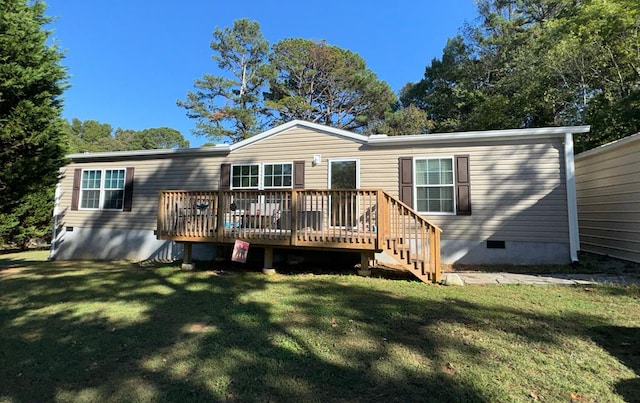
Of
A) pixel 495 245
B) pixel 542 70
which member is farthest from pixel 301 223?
pixel 542 70

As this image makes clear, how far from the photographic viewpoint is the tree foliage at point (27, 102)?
7.38 metres

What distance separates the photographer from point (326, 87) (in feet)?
76.3

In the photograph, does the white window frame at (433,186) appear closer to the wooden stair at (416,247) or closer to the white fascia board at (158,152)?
the wooden stair at (416,247)

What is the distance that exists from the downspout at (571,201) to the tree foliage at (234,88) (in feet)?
61.8

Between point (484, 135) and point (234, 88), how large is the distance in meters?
20.7

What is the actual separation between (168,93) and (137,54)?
470 cm

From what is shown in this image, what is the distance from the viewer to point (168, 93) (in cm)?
2433

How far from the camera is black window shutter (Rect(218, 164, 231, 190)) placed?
9192 mm

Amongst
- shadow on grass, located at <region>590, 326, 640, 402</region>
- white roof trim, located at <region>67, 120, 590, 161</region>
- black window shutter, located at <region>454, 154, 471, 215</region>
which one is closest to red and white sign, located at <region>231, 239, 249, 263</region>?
white roof trim, located at <region>67, 120, 590, 161</region>

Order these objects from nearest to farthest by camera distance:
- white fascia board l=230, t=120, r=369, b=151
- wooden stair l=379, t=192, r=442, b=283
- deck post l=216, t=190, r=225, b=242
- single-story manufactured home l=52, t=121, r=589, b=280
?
wooden stair l=379, t=192, r=442, b=283 < single-story manufactured home l=52, t=121, r=589, b=280 < deck post l=216, t=190, r=225, b=242 < white fascia board l=230, t=120, r=369, b=151

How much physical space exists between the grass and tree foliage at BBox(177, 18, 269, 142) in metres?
18.9

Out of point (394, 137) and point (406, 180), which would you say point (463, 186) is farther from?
point (394, 137)

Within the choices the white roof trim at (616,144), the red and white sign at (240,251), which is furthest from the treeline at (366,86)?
the red and white sign at (240,251)

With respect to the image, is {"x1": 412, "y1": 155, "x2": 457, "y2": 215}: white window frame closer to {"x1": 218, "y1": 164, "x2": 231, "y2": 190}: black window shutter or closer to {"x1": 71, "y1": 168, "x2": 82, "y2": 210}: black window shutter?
{"x1": 218, "y1": 164, "x2": 231, "y2": 190}: black window shutter
